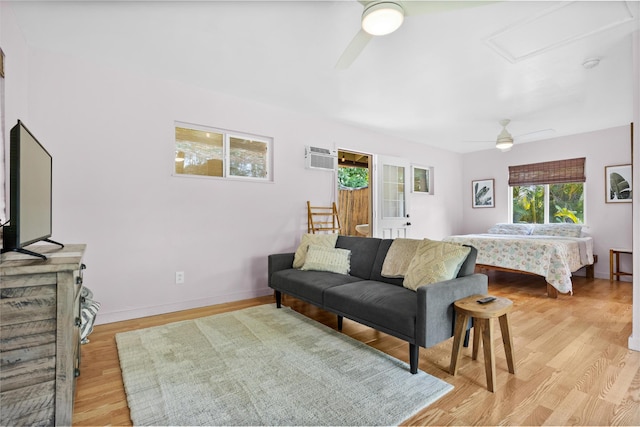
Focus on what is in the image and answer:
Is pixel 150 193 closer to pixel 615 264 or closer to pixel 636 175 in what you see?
pixel 636 175

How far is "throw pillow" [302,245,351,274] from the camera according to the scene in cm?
312

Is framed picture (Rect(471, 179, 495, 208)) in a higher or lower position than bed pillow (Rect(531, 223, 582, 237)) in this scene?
higher

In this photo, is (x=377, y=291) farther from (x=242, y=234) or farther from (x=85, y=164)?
(x=85, y=164)

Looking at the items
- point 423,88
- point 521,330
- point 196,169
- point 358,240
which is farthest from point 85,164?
point 521,330

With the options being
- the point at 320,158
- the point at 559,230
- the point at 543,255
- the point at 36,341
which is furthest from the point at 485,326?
the point at 559,230

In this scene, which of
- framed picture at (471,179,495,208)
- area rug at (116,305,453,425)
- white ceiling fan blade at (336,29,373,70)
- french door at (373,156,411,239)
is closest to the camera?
area rug at (116,305,453,425)

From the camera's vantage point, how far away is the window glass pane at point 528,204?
5770 millimetres

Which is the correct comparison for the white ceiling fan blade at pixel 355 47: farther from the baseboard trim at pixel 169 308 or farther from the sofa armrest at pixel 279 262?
the baseboard trim at pixel 169 308

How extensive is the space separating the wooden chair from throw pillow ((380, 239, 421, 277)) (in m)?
1.57

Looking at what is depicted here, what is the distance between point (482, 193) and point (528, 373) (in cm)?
531

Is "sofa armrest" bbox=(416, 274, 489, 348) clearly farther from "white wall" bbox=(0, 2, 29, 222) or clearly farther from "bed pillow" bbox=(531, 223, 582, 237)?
"bed pillow" bbox=(531, 223, 582, 237)

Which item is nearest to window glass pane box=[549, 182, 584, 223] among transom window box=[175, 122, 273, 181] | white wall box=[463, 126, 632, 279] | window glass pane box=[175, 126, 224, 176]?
white wall box=[463, 126, 632, 279]

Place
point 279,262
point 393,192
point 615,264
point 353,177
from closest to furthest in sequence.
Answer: point 279,262, point 615,264, point 393,192, point 353,177

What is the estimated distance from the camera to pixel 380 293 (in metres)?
2.29
